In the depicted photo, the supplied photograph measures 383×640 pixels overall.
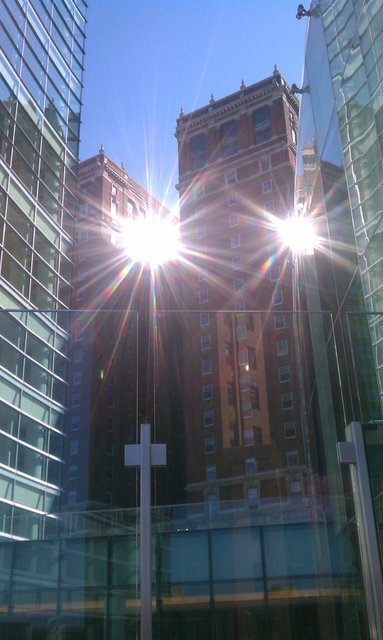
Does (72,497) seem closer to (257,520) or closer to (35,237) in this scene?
(257,520)

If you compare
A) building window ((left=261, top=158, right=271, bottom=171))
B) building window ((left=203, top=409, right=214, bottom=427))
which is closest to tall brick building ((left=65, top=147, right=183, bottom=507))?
building window ((left=203, top=409, right=214, bottom=427))

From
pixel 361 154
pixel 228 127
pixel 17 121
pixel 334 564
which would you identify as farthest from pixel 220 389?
pixel 228 127

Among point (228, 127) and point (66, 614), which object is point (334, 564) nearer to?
point (66, 614)

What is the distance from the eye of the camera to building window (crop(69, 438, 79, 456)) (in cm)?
797

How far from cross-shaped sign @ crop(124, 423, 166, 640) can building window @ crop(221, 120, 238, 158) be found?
64.4 m

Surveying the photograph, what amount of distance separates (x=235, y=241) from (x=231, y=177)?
7.64m

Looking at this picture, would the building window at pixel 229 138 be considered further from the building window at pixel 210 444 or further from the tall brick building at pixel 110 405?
the building window at pixel 210 444

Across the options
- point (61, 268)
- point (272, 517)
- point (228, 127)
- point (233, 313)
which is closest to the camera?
point (272, 517)

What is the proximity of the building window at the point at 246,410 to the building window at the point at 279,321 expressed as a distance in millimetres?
1197

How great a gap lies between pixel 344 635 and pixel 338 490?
1458 mm

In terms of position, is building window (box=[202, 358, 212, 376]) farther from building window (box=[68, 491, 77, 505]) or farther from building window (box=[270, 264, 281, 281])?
building window (box=[270, 264, 281, 281])

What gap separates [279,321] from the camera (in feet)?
30.4

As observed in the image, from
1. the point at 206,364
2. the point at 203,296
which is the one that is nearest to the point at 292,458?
the point at 206,364

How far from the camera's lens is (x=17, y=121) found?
1769cm
